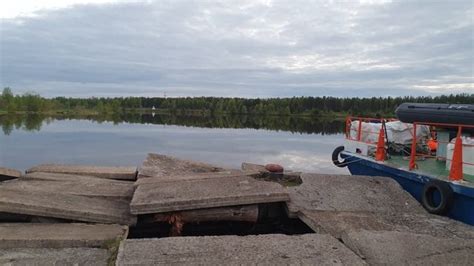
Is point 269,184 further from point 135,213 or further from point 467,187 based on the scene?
point 467,187

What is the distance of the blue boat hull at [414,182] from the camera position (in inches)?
241

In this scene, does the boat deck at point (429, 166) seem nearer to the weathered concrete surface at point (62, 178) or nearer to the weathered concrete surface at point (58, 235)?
the weathered concrete surface at point (58, 235)

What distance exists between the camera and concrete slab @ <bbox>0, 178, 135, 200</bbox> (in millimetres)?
6676

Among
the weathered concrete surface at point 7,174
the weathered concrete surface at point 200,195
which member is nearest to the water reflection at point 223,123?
the weathered concrete surface at point 7,174

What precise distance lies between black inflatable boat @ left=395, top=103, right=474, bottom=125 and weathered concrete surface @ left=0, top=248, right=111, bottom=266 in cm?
618

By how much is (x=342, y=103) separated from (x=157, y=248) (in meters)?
96.3

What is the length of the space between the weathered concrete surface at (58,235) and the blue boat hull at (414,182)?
476 cm

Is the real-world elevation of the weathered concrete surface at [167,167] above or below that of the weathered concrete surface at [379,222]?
above

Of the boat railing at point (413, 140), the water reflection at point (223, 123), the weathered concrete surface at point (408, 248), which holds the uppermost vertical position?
the boat railing at point (413, 140)

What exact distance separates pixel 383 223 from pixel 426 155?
2936 millimetres

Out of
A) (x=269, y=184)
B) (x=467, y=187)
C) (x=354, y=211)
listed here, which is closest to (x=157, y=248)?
(x=269, y=184)

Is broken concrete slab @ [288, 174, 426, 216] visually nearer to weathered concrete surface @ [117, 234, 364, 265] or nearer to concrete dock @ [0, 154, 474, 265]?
concrete dock @ [0, 154, 474, 265]

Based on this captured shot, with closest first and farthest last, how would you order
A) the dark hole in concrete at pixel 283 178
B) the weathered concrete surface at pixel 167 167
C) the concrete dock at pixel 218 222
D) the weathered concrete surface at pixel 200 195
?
the concrete dock at pixel 218 222 < the weathered concrete surface at pixel 200 195 < the dark hole in concrete at pixel 283 178 < the weathered concrete surface at pixel 167 167

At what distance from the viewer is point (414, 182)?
7379mm
